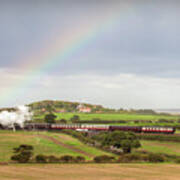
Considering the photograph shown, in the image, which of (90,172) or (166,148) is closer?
(90,172)

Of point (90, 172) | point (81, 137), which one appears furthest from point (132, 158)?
point (81, 137)

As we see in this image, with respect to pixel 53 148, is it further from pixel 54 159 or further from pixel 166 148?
pixel 166 148

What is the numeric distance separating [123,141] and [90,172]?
2458cm

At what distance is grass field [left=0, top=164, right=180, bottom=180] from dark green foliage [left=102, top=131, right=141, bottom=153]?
15285 mm

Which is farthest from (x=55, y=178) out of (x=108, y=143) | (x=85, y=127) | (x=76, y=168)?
(x=85, y=127)

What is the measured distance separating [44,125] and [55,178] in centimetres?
8416

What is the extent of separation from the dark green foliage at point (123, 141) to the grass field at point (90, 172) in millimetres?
15285

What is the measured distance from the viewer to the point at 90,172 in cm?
3909

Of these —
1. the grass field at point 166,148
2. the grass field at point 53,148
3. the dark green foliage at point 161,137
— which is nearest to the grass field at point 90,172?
the grass field at point 53,148

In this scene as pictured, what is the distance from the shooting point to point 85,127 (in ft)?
364

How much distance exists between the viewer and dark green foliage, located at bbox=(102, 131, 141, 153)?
62156 mm

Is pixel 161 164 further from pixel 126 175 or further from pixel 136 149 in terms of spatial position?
pixel 136 149

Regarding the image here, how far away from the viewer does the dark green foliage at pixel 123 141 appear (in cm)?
6216

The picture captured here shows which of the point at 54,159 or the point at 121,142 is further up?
the point at 121,142
